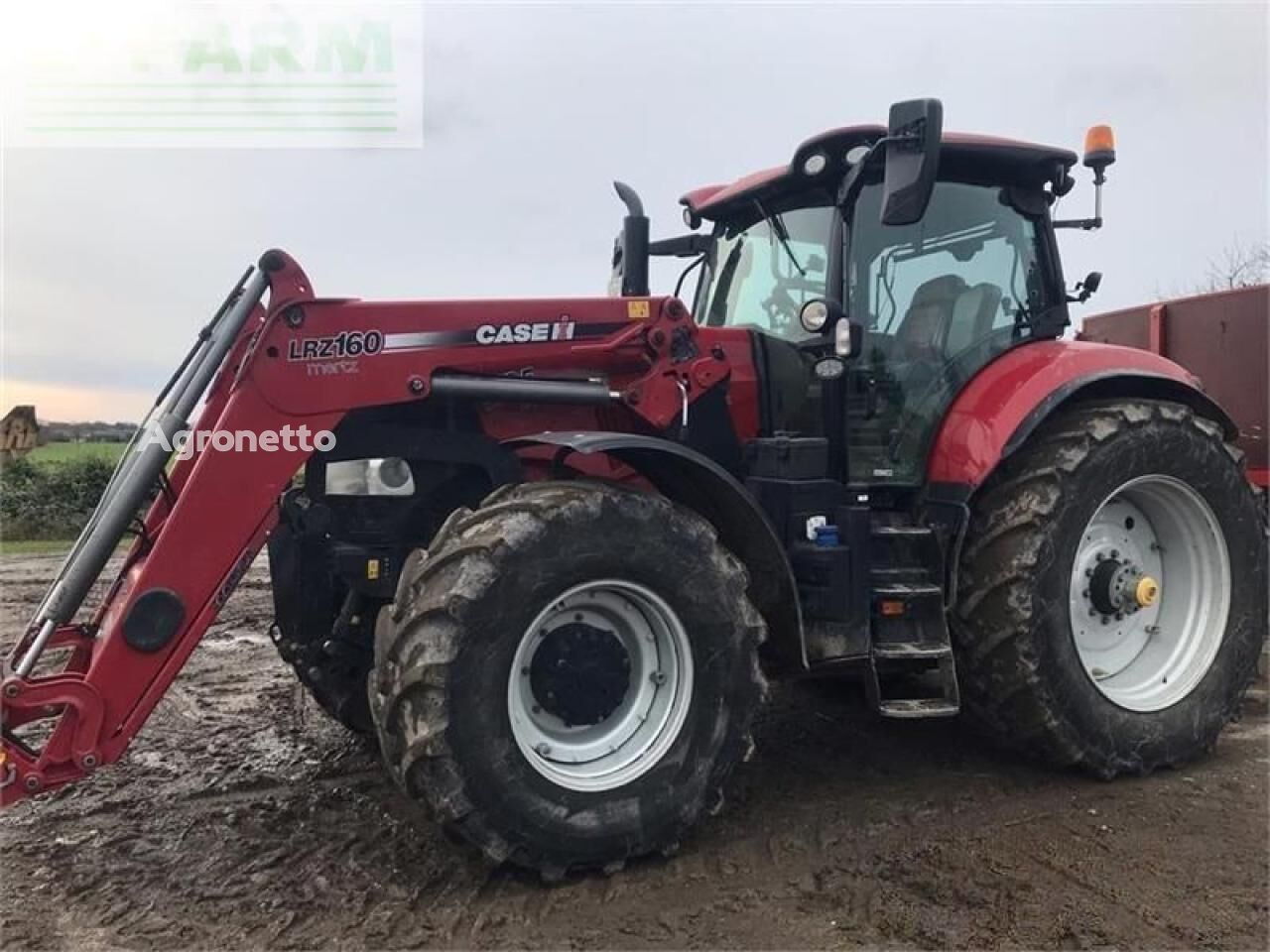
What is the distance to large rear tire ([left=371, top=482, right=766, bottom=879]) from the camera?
3113 millimetres

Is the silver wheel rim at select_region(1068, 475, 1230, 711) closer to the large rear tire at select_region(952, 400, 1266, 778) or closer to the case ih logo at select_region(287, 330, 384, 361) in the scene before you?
the large rear tire at select_region(952, 400, 1266, 778)

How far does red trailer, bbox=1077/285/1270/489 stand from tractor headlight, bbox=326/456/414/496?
6173 millimetres

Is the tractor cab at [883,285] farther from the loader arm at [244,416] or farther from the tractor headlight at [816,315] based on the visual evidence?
the loader arm at [244,416]

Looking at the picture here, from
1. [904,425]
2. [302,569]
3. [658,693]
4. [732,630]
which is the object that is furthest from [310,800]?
[904,425]

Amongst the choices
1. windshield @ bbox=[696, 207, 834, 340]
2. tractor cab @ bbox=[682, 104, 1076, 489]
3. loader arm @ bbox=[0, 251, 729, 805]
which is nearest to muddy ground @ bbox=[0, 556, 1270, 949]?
loader arm @ bbox=[0, 251, 729, 805]

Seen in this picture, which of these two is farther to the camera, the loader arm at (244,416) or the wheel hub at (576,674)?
the wheel hub at (576,674)

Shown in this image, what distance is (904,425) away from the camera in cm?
440

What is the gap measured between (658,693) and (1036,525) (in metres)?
1.65

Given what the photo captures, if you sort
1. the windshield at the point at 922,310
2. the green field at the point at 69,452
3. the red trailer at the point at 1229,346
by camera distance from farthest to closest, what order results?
the green field at the point at 69,452
the red trailer at the point at 1229,346
the windshield at the point at 922,310

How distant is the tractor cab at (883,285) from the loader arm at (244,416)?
1.80ft

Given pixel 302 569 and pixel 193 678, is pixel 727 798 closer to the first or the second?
pixel 302 569

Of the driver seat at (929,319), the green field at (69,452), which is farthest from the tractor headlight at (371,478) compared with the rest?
the green field at (69,452)

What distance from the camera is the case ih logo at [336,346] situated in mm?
3541

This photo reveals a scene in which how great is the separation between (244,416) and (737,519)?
176 cm
